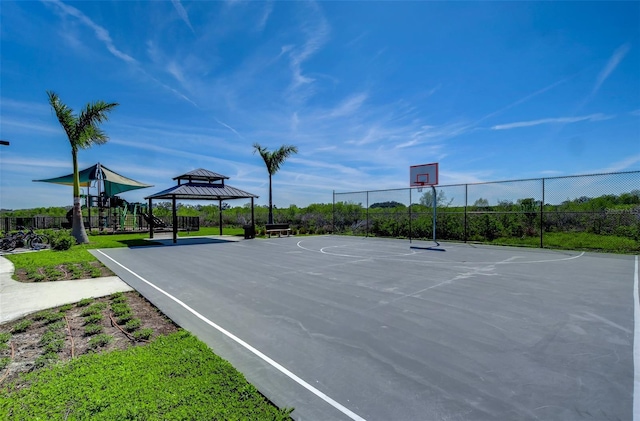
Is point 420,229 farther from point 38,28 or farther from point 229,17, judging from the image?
point 38,28

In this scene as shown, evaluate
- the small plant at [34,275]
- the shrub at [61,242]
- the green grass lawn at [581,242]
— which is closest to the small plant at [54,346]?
the small plant at [34,275]

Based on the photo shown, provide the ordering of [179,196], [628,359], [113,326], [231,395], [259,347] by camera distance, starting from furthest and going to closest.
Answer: [179,196] → [113,326] → [259,347] → [628,359] → [231,395]

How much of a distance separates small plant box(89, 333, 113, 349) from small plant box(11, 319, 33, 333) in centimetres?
121

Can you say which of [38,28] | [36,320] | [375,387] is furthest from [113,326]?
[38,28]

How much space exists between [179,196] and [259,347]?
1474 centimetres

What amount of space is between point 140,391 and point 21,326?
298 cm

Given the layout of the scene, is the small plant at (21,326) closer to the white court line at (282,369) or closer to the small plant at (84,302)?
the small plant at (84,302)

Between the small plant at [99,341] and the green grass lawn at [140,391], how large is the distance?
30 cm

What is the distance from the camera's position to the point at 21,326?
4051 millimetres

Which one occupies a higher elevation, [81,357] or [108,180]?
[108,180]

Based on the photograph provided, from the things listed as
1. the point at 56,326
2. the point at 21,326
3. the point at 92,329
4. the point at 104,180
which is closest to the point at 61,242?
the point at 21,326

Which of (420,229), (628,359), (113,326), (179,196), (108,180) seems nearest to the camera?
(628,359)

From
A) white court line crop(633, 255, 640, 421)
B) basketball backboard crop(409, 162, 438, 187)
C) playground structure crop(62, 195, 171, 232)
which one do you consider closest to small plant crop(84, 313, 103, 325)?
white court line crop(633, 255, 640, 421)

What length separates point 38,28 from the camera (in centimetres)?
959
